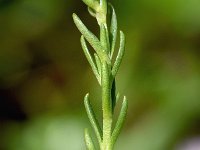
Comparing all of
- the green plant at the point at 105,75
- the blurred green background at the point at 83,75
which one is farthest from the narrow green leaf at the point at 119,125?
the blurred green background at the point at 83,75

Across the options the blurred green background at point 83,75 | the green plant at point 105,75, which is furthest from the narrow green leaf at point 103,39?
the blurred green background at point 83,75

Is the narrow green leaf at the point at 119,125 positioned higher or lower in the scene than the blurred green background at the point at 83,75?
higher

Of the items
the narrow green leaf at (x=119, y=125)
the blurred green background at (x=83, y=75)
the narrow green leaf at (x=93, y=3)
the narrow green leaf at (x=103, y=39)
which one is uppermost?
the narrow green leaf at (x=93, y=3)

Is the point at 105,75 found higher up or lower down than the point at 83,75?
higher up

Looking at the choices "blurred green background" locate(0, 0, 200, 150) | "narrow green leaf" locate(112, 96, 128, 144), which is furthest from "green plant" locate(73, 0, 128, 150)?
"blurred green background" locate(0, 0, 200, 150)

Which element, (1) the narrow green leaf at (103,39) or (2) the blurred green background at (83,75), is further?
(2) the blurred green background at (83,75)

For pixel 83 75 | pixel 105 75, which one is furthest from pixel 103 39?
pixel 83 75

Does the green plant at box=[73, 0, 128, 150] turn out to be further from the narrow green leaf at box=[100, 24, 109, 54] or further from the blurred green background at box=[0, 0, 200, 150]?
the blurred green background at box=[0, 0, 200, 150]

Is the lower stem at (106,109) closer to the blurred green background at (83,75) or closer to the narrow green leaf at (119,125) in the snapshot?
the narrow green leaf at (119,125)

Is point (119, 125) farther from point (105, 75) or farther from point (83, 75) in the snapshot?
point (83, 75)
